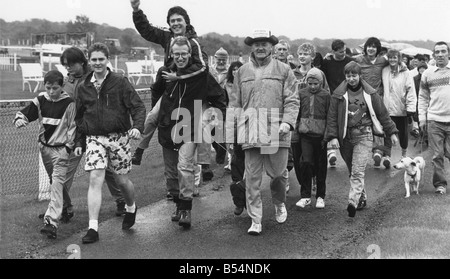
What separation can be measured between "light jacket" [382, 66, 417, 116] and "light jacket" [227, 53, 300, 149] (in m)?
4.38

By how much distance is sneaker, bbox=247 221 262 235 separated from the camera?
Result: 624cm

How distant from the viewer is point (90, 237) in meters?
5.86

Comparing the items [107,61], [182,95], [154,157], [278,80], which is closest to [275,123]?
[278,80]

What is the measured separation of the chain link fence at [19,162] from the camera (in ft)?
25.6

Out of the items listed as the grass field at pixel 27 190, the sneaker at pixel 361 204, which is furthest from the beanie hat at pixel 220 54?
the sneaker at pixel 361 204

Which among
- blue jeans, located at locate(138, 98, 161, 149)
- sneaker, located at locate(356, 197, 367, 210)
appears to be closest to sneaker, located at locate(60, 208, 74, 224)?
blue jeans, located at locate(138, 98, 161, 149)

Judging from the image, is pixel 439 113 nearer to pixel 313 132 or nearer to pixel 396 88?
pixel 396 88

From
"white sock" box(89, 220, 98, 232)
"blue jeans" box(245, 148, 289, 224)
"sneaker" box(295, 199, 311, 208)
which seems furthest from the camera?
"sneaker" box(295, 199, 311, 208)

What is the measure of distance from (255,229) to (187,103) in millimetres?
1657

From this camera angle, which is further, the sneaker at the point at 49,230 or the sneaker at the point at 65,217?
the sneaker at the point at 65,217

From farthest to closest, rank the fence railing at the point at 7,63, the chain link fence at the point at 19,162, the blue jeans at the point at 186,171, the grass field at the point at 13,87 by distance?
the fence railing at the point at 7,63 → the grass field at the point at 13,87 → the chain link fence at the point at 19,162 → the blue jeans at the point at 186,171

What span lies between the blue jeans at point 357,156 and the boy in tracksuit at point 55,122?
3417 millimetres

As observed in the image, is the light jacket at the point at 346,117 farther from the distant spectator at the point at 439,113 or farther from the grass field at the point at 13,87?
the grass field at the point at 13,87

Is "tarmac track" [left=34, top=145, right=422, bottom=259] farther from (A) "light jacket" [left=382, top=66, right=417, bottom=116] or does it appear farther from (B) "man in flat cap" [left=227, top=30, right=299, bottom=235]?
(A) "light jacket" [left=382, top=66, right=417, bottom=116]
